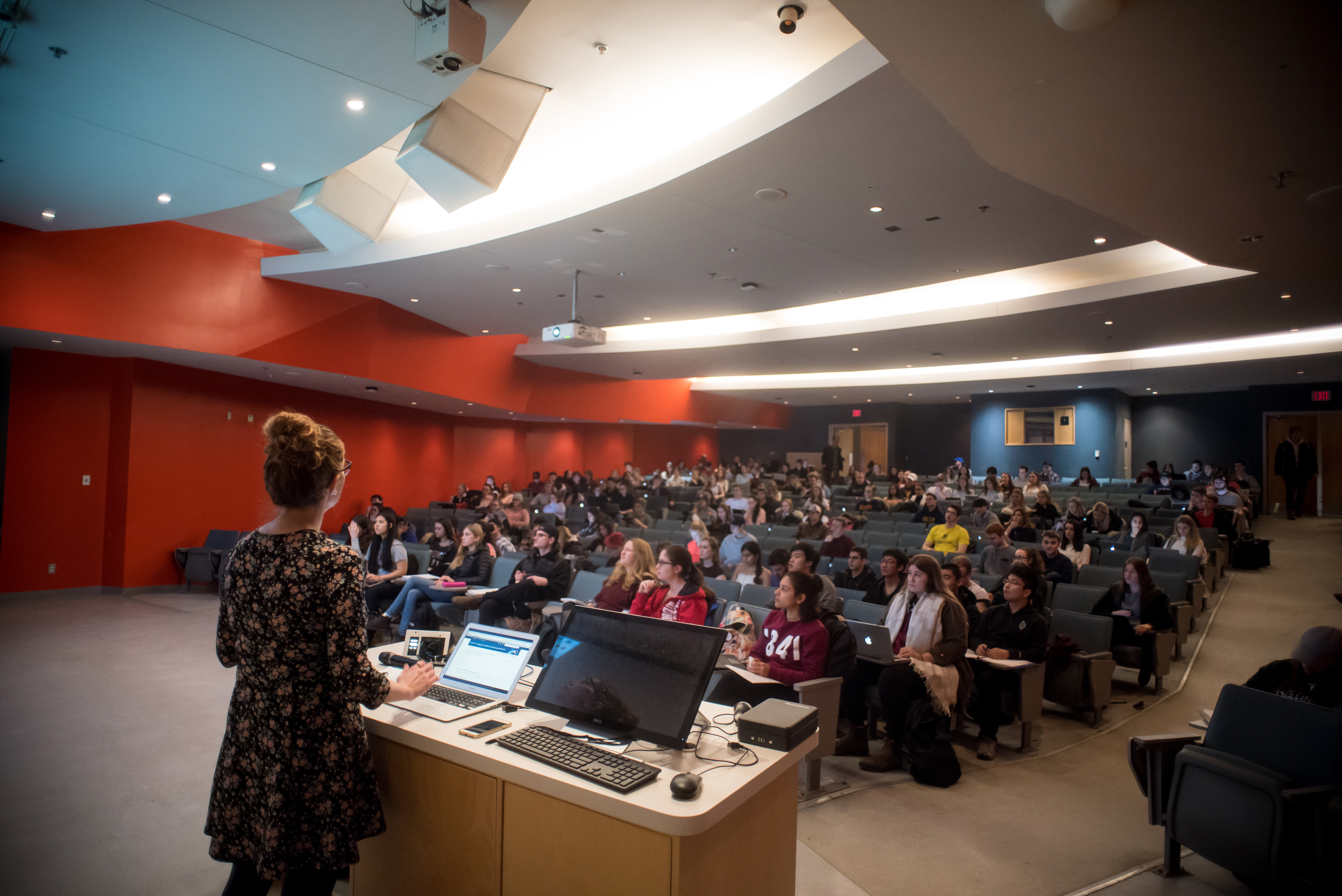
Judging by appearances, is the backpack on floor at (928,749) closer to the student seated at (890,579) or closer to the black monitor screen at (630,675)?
the student seated at (890,579)

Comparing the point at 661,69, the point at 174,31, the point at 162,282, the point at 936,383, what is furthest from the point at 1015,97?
the point at 936,383

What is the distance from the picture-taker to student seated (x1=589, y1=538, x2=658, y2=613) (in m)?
5.25

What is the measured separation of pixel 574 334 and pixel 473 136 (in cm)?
318

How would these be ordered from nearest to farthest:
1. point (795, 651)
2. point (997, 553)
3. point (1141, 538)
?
point (795, 651), point (997, 553), point (1141, 538)

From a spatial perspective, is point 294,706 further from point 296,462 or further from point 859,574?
point 859,574

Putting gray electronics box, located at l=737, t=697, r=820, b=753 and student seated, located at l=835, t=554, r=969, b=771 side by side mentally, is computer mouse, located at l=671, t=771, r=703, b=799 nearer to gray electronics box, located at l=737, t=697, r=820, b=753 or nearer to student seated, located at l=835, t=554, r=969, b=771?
gray electronics box, located at l=737, t=697, r=820, b=753

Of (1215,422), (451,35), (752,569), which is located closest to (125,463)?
(752,569)

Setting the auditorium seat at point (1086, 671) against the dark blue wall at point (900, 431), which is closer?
the auditorium seat at point (1086, 671)

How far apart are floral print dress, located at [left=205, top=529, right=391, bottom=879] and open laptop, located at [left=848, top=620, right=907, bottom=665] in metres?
3.09

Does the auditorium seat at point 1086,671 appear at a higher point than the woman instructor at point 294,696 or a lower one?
lower

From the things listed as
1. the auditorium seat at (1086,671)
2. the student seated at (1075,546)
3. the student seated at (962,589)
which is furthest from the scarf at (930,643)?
the student seated at (1075,546)

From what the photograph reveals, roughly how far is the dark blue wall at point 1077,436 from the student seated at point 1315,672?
51.8ft

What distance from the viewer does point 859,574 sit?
6266 millimetres

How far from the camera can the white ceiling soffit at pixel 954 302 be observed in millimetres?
7602
